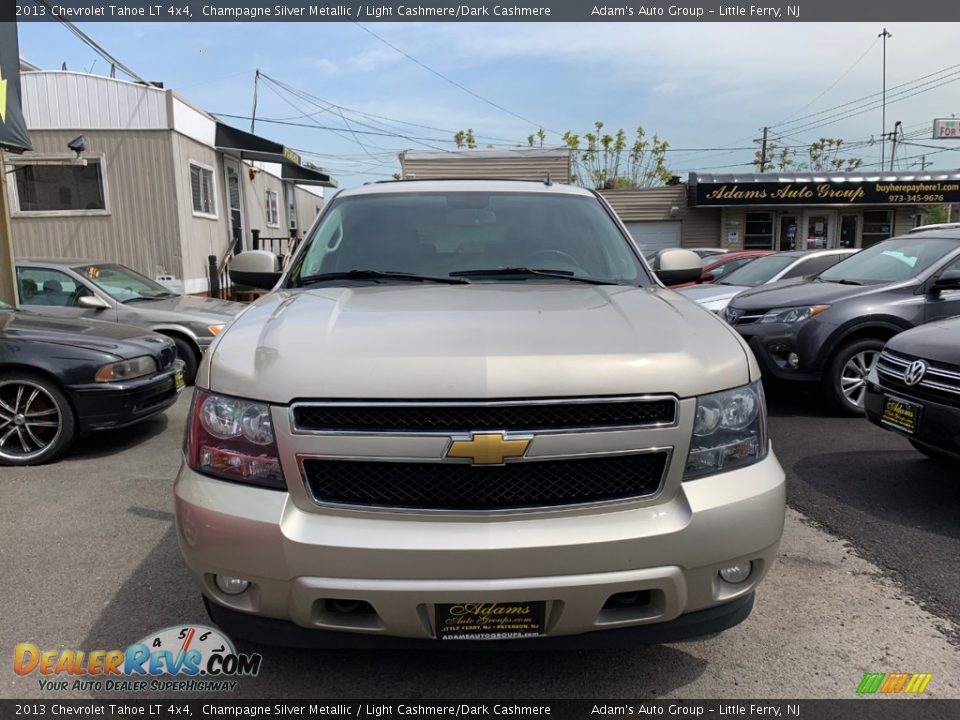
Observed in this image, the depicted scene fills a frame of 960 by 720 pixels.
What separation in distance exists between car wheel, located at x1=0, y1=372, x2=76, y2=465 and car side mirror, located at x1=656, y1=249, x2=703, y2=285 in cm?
447

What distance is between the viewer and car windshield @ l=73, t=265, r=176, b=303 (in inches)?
325

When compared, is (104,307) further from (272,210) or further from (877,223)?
(877,223)

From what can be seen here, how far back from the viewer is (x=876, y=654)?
2.66 metres

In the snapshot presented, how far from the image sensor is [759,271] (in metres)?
9.82

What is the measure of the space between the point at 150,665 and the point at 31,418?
349cm

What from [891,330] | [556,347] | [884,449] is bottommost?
[884,449]

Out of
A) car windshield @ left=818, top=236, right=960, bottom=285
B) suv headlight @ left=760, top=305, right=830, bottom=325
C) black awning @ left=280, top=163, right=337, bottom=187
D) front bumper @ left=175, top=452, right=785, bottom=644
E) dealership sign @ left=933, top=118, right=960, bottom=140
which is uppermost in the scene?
dealership sign @ left=933, top=118, right=960, bottom=140

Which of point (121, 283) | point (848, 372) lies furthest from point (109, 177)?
point (848, 372)

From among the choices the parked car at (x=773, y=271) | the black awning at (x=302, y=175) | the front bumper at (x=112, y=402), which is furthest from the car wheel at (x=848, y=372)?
the black awning at (x=302, y=175)

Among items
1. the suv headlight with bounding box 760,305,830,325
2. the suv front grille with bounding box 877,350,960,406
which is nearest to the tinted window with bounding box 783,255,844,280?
the suv headlight with bounding box 760,305,830,325

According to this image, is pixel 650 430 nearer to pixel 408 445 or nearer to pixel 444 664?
pixel 408 445

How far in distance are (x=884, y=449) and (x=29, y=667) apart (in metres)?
5.57

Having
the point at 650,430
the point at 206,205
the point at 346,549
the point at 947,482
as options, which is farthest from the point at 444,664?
the point at 206,205

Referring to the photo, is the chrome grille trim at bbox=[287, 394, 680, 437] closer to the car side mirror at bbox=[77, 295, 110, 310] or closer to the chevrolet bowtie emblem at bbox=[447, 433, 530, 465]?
the chevrolet bowtie emblem at bbox=[447, 433, 530, 465]
